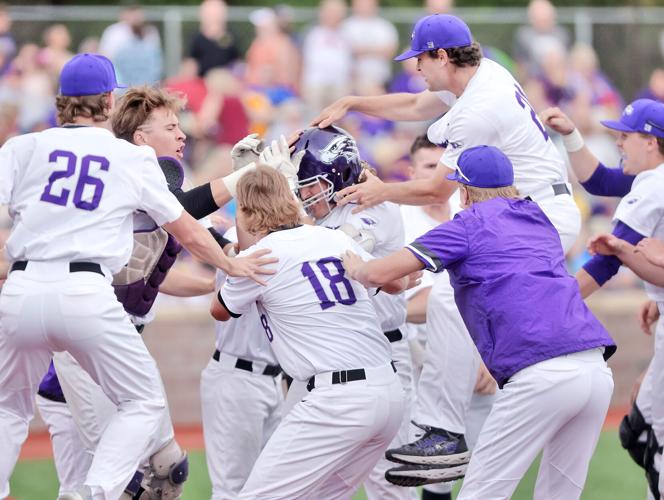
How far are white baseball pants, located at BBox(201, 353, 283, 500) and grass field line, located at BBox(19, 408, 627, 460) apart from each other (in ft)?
11.7

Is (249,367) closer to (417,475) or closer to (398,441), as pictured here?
(398,441)

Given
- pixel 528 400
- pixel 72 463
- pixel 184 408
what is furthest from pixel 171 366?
pixel 528 400

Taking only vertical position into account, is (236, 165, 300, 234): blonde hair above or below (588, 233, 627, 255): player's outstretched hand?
above

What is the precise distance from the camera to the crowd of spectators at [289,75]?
1369 centimetres

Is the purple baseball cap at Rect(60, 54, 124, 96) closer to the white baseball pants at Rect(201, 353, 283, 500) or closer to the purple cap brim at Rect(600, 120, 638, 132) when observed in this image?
the white baseball pants at Rect(201, 353, 283, 500)

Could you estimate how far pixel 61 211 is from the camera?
6.12 m

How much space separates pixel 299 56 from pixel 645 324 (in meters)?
7.75

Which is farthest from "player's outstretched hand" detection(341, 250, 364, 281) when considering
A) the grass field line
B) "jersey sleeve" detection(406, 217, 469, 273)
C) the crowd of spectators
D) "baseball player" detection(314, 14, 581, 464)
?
the crowd of spectators

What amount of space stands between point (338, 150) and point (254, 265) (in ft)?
3.95

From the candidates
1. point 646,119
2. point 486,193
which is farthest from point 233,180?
point 646,119

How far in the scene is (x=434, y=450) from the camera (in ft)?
23.3

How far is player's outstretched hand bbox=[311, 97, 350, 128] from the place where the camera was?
7.43 metres

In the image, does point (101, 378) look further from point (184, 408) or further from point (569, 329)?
point (184, 408)

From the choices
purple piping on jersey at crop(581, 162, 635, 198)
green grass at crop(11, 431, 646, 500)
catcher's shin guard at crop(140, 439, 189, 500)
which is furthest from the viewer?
green grass at crop(11, 431, 646, 500)
